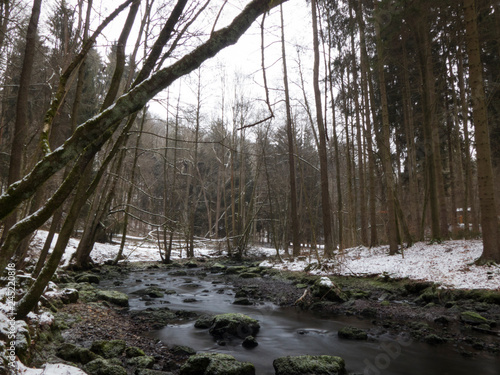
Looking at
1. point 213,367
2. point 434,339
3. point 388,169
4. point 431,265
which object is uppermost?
point 388,169

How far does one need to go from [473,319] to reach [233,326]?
4934 mm

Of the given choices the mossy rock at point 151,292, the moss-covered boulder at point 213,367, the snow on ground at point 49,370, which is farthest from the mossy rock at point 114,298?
the snow on ground at point 49,370

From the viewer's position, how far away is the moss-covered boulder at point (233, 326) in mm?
6465

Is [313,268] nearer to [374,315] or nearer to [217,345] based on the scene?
[374,315]

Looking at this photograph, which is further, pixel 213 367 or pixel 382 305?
pixel 382 305

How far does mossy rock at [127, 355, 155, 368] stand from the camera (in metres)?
4.43

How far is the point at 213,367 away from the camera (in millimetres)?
4293

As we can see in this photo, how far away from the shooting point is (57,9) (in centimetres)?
639

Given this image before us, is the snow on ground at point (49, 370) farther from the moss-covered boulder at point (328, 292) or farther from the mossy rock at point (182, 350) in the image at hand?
the moss-covered boulder at point (328, 292)

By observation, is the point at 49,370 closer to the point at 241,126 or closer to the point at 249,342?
the point at 249,342

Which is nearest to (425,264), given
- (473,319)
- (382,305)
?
(382,305)

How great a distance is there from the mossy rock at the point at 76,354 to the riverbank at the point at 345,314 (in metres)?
0.09

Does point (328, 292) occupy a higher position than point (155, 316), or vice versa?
point (328, 292)

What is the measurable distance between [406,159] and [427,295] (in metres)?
12.7
